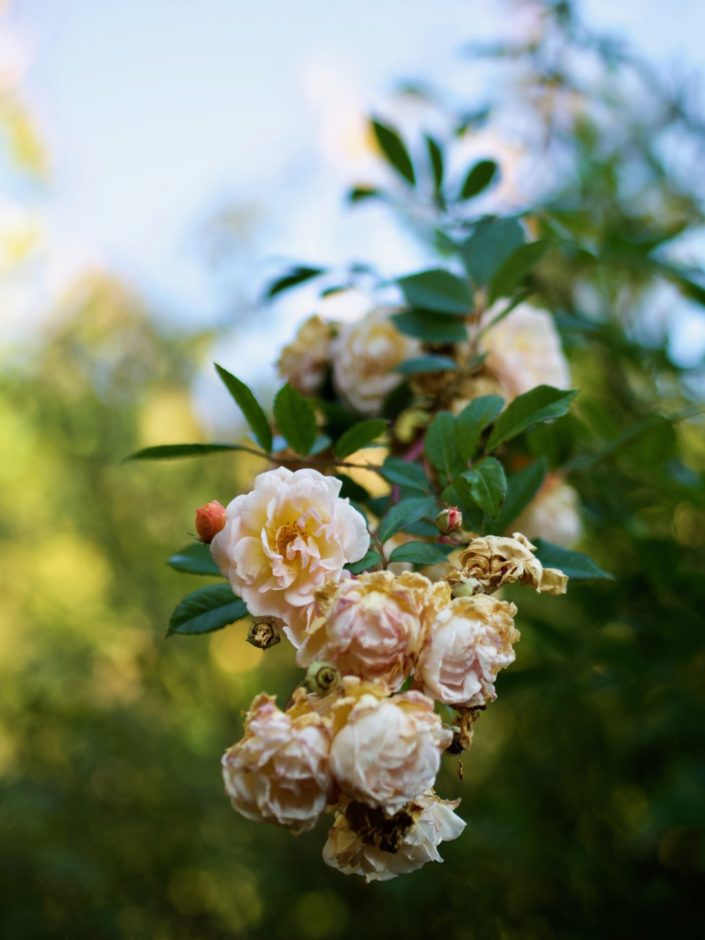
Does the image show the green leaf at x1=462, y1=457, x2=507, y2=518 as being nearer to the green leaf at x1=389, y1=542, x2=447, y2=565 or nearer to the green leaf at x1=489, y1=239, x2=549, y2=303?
the green leaf at x1=389, y1=542, x2=447, y2=565

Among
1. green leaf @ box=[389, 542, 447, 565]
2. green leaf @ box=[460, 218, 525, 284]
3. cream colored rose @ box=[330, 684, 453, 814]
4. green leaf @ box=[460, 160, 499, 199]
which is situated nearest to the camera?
cream colored rose @ box=[330, 684, 453, 814]

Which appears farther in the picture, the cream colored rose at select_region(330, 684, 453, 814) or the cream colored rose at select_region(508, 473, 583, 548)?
the cream colored rose at select_region(508, 473, 583, 548)

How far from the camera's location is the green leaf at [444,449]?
1.55 feet

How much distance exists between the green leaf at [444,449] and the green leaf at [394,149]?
370 millimetres

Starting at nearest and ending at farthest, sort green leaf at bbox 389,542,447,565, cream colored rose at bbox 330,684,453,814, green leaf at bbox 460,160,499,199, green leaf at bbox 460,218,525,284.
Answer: cream colored rose at bbox 330,684,453,814
green leaf at bbox 389,542,447,565
green leaf at bbox 460,218,525,284
green leaf at bbox 460,160,499,199

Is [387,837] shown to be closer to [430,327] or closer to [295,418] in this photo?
[295,418]

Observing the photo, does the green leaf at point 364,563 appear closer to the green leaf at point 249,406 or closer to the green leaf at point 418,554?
the green leaf at point 418,554

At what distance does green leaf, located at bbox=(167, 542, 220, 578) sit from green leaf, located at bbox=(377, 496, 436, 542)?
0.37 ft

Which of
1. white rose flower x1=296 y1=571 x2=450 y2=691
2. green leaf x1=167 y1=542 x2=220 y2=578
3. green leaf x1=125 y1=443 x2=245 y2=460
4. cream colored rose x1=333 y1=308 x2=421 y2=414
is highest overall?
white rose flower x1=296 y1=571 x2=450 y2=691

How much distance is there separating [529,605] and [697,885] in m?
0.44

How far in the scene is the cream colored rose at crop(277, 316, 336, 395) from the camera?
66cm

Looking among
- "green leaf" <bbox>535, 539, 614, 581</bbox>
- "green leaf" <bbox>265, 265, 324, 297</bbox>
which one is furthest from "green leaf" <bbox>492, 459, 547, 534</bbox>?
"green leaf" <bbox>265, 265, 324, 297</bbox>

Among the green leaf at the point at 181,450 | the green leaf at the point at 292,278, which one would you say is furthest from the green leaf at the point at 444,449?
the green leaf at the point at 292,278

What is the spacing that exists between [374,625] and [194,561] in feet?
0.67
